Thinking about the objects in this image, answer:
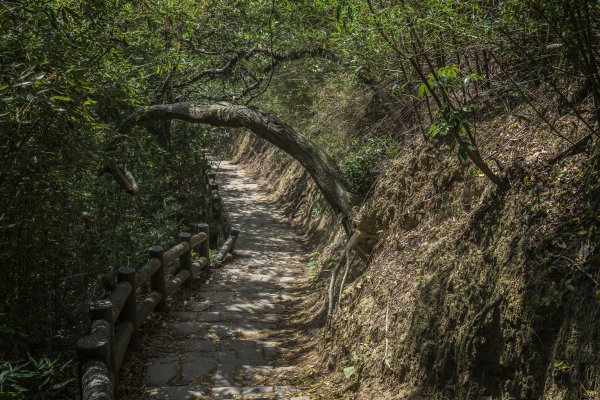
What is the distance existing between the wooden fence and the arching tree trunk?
186 cm

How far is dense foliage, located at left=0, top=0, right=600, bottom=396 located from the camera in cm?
356

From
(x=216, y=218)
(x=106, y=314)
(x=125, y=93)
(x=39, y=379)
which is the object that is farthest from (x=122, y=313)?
(x=216, y=218)

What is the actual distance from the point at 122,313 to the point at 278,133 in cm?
322

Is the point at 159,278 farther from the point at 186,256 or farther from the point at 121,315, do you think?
the point at 186,256

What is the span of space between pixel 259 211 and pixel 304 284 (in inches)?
293

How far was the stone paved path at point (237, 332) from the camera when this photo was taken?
5074mm

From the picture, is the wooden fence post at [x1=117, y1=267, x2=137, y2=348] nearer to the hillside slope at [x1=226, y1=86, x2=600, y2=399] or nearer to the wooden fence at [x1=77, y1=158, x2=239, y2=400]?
the wooden fence at [x1=77, y1=158, x2=239, y2=400]

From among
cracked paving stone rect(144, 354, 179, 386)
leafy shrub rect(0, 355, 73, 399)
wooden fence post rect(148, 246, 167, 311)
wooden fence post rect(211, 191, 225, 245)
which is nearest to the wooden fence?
wooden fence post rect(148, 246, 167, 311)

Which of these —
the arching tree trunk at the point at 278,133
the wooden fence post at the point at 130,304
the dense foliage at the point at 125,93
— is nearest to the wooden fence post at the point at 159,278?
the dense foliage at the point at 125,93

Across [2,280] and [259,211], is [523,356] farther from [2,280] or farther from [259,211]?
[259,211]

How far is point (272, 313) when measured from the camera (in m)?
7.63

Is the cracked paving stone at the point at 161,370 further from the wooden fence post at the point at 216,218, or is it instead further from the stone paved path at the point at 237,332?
the wooden fence post at the point at 216,218

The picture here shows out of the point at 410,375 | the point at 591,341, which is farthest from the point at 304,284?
the point at 591,341

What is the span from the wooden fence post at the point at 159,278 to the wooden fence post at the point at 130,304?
1.00 meters
